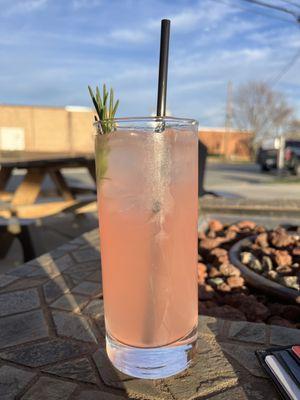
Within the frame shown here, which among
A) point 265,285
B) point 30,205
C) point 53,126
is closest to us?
point 265,285

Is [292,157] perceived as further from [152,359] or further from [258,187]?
[152,359]

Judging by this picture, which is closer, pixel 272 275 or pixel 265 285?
pixel 265 285

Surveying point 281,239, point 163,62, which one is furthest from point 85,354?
point 281,239

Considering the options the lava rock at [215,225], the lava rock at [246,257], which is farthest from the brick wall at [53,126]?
the lava rock at [246,257]

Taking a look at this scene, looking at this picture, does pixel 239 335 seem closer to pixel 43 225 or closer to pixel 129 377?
pixel 129 377

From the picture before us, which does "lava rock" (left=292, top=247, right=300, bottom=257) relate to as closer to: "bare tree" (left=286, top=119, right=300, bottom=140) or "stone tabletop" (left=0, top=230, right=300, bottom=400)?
"stone tabletop" (left=0, top=230, right=300, bottom=400)
